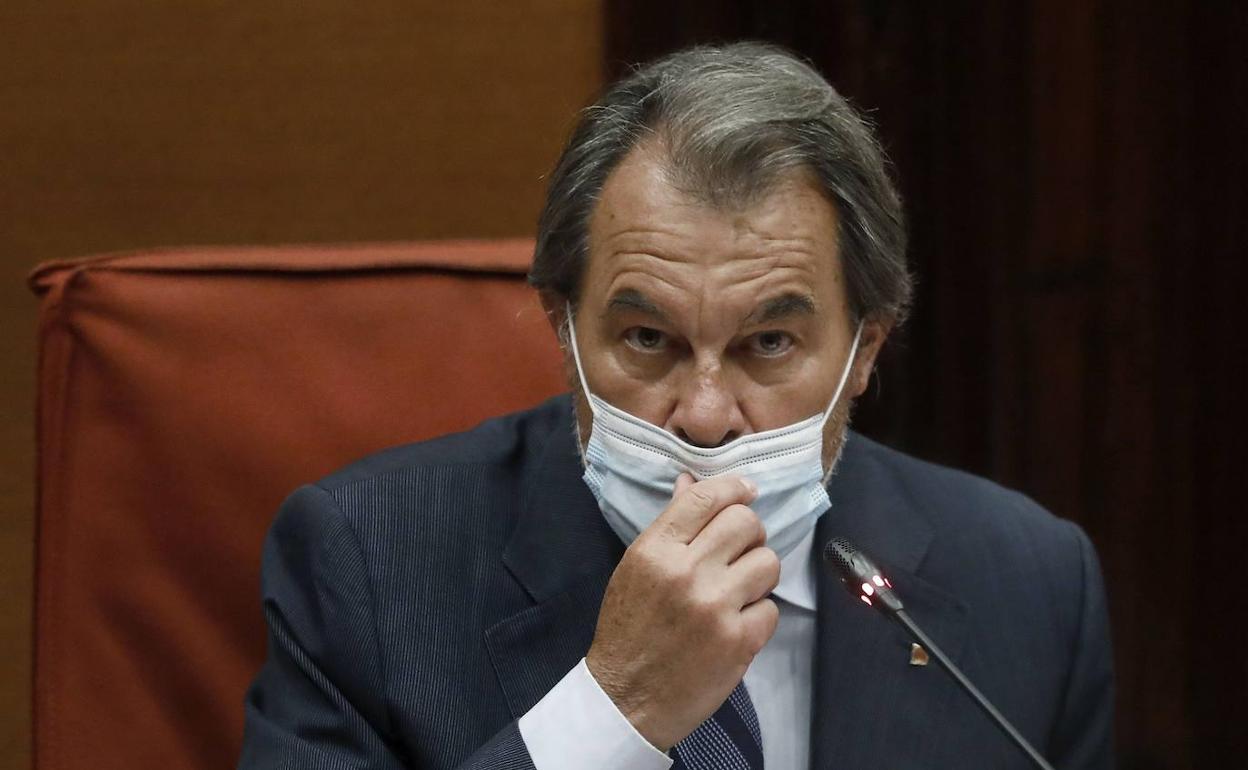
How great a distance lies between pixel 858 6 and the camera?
90.4 inches

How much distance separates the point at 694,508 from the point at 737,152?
13.5 inches

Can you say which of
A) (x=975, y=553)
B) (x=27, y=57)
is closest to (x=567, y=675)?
(x=975, y=553)

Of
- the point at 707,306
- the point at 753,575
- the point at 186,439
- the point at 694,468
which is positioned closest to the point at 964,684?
the point at 753,575

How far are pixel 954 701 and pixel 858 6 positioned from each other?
1082 mm

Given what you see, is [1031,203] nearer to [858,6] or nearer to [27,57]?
[858,6]

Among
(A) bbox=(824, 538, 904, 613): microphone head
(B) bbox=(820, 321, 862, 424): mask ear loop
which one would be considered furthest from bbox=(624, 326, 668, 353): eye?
(A) bbox=(824, 538, 904, 613): microphone head

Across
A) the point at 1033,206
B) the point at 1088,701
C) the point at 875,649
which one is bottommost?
the point at 1088,701

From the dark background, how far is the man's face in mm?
814

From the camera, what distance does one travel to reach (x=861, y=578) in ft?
4.28

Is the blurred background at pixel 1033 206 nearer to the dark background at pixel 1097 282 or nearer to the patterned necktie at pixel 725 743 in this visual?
the dark background at pixel 1097 282

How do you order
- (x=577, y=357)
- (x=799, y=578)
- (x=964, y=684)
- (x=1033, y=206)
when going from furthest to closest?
(x=1033, y=206) < (x=799, y=578) < (x=577, y=357) < (x=964, y=684)

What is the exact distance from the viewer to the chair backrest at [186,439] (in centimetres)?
153

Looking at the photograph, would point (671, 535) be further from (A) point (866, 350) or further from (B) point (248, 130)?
(B) point (248, 130)

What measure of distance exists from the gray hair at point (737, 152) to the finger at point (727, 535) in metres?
0.31
